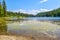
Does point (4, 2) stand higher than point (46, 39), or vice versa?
point (4, 2)

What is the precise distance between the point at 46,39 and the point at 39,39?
2.95 feet

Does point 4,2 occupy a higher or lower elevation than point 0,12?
higher

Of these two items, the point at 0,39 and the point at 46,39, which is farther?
the point at 46,39

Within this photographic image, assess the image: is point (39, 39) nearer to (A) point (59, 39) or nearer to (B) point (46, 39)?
(B) point (46, 39)

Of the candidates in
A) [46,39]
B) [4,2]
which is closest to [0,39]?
[46,39]

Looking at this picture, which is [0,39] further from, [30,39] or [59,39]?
[59,39]

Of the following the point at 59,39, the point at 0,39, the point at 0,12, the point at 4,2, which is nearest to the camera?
the point at 0,39

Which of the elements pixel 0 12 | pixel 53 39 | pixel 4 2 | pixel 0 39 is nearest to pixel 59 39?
pixel 53 39

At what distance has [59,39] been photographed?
1883 centimetres

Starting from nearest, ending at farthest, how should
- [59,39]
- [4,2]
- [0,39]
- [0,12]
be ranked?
[0,39], [59,39], [0,12], [4,2]

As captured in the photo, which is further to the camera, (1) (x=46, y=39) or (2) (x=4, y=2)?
(2) (x=4, y=2)

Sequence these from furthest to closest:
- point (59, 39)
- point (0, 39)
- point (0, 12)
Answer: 1. point (0, 12)
2. point (59, 39)
3. point (0, 39)

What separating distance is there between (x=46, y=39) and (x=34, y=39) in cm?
154

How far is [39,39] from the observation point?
19.0m
